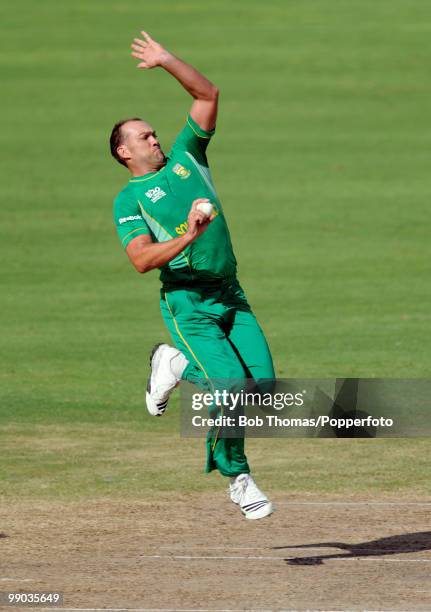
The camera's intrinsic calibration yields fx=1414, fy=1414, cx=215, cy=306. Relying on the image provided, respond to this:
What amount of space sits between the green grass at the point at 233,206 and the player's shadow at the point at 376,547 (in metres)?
1.70

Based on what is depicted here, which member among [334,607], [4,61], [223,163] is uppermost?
[4,61]

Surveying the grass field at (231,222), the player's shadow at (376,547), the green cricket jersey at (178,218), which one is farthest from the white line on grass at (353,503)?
the green cricket jersey at (178,218)

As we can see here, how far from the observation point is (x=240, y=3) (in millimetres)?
41312

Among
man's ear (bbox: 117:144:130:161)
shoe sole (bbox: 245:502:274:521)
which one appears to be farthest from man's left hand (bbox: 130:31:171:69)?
shoe sole (bbox: 245:502:274:521)

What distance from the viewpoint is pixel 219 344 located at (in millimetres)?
9219

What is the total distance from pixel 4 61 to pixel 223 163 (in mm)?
9690

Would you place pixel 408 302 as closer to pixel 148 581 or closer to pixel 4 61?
pixel 148 581

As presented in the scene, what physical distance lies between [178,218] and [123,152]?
2.01 feet

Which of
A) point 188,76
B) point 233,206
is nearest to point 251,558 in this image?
point 188,76

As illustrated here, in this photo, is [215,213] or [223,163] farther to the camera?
[223,163]

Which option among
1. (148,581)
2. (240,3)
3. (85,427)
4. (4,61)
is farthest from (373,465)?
(240,3)

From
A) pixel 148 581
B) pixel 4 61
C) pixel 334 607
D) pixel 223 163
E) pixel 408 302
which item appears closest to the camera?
pixel 334 607

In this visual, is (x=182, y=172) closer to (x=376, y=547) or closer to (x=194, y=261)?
(x=194, y=261)

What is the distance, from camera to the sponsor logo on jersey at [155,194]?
9.16 metres
